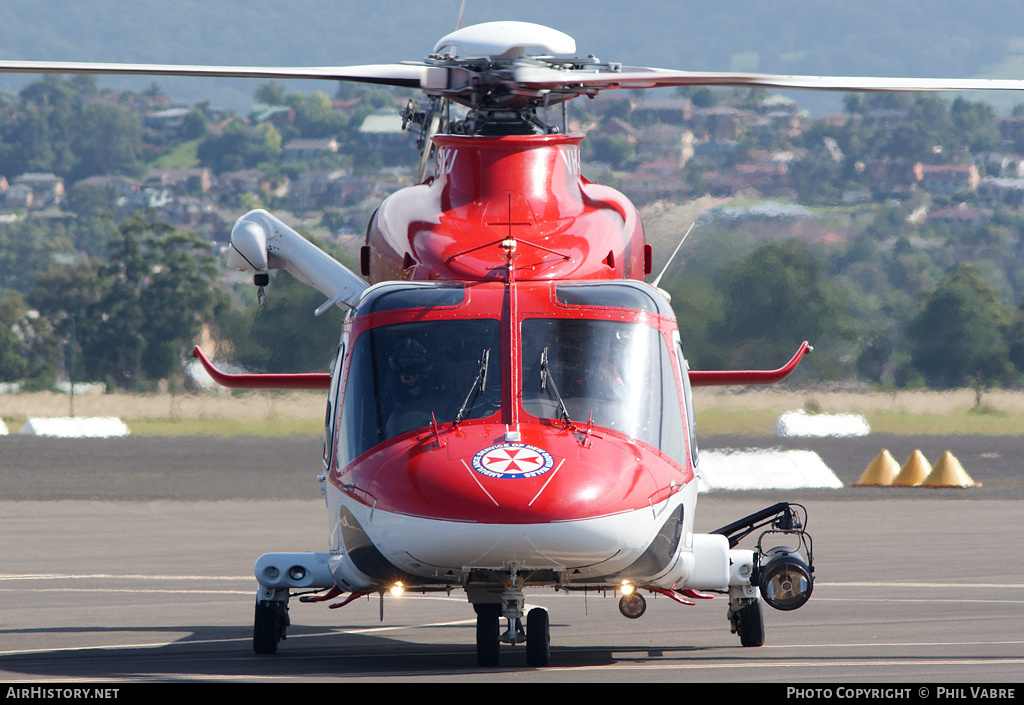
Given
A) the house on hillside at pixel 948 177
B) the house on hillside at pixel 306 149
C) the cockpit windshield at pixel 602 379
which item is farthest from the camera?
the house on hillside at pixel 306 149

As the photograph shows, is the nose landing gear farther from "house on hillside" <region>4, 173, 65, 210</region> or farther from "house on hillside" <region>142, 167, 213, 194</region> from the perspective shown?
"house on hillside" <region>4, 173, 65, 210</region>

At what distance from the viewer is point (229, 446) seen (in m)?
34.8

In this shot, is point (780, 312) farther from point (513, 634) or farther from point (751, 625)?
point (513, 634)

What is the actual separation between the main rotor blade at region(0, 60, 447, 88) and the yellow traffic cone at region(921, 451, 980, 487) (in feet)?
60.7

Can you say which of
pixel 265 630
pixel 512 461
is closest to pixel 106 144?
pixel 265 630

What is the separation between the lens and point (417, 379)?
1030cm

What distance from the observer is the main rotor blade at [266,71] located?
10.5 metres

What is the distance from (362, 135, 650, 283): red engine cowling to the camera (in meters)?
11.7

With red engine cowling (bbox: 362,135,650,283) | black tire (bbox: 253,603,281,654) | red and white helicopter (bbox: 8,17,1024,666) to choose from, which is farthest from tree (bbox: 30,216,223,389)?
black tire (bbox: 253,603,281,654)

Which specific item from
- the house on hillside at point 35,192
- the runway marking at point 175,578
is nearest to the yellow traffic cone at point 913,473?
the runway marking at point 175,578

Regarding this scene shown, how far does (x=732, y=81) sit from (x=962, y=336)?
35.4m

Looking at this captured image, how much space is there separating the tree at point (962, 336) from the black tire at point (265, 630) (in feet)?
105

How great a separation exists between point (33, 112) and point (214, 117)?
21710mm

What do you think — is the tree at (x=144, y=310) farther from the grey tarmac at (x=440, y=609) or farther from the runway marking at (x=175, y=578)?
the runway marking at (x=175, y=578)
